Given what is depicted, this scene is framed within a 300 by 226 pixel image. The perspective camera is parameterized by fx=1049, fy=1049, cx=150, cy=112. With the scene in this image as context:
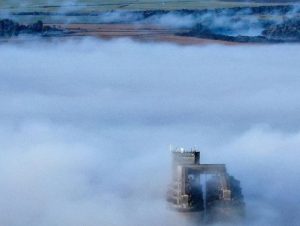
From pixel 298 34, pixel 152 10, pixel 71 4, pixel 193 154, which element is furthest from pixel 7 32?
pixel 193 154

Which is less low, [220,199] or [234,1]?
[234,1]

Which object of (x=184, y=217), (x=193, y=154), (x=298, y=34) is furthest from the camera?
(x=298, y=34)

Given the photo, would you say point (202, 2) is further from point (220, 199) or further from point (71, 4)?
point (220, 199)

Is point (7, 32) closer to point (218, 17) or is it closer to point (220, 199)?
point (218, 17)

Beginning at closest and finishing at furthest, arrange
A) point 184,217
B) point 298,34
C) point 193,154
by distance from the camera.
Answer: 1. point 184,217
2. point 193,154
3. point 298,34

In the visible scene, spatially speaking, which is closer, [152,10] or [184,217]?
[184,217]

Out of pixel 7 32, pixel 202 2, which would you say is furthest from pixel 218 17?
pixel 7 32
